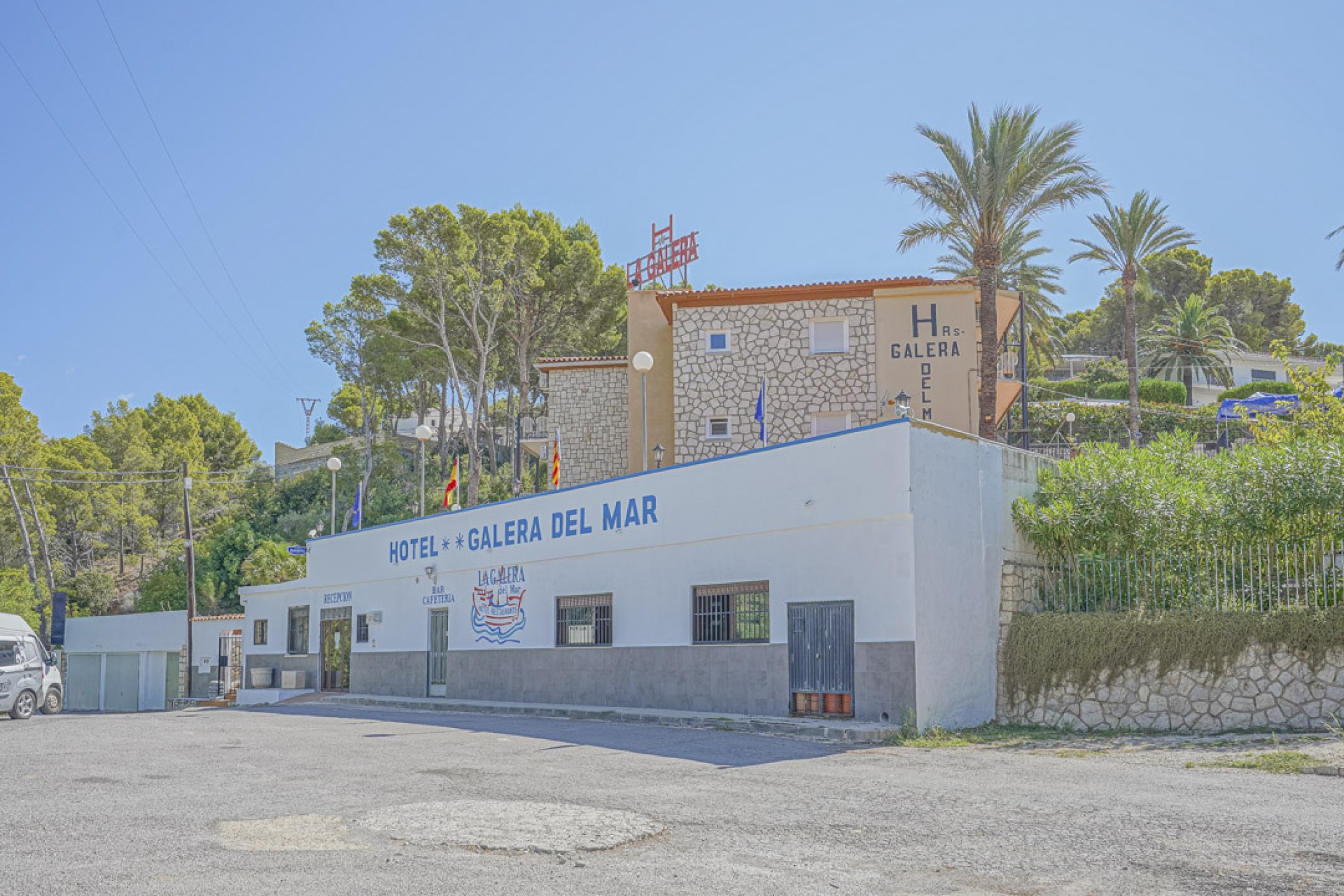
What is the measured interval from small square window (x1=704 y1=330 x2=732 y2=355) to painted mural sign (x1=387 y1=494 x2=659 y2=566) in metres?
10.7

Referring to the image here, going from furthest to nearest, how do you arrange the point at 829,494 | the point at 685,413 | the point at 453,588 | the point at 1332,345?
1. the point at 1332,345
2. the point at 685,413
3. the point at 453,588
4. the point at 829,494

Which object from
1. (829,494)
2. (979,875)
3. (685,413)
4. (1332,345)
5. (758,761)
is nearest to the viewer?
(979,875)

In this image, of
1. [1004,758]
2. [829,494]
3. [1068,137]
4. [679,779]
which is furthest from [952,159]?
[679,779]

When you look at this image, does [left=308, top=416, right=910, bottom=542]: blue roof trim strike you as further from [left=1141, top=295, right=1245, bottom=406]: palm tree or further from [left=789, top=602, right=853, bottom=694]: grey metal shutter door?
[left=1141, top=295, right=1245, bottom=406]: palm tree

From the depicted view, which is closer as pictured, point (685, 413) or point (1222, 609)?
point (1222, 609)

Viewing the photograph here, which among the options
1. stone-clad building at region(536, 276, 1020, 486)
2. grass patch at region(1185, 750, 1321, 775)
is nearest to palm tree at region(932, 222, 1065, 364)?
stone-clad building at region(536, 276, 1020, 486)

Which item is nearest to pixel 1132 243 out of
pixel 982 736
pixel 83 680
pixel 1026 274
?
pixel 1026 274

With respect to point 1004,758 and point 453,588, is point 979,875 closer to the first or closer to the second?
point 1004,758

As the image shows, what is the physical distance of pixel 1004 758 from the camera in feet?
44.3

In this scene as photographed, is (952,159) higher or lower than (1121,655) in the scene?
higher

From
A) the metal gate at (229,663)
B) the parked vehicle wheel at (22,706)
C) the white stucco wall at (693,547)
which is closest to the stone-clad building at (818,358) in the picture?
the white stucco wall at (693,547)

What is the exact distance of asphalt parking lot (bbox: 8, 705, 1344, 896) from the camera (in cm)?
704

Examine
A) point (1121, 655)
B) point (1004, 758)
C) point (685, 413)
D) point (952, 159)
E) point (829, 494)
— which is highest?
point (952, 159)

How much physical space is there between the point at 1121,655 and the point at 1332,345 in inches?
2694
